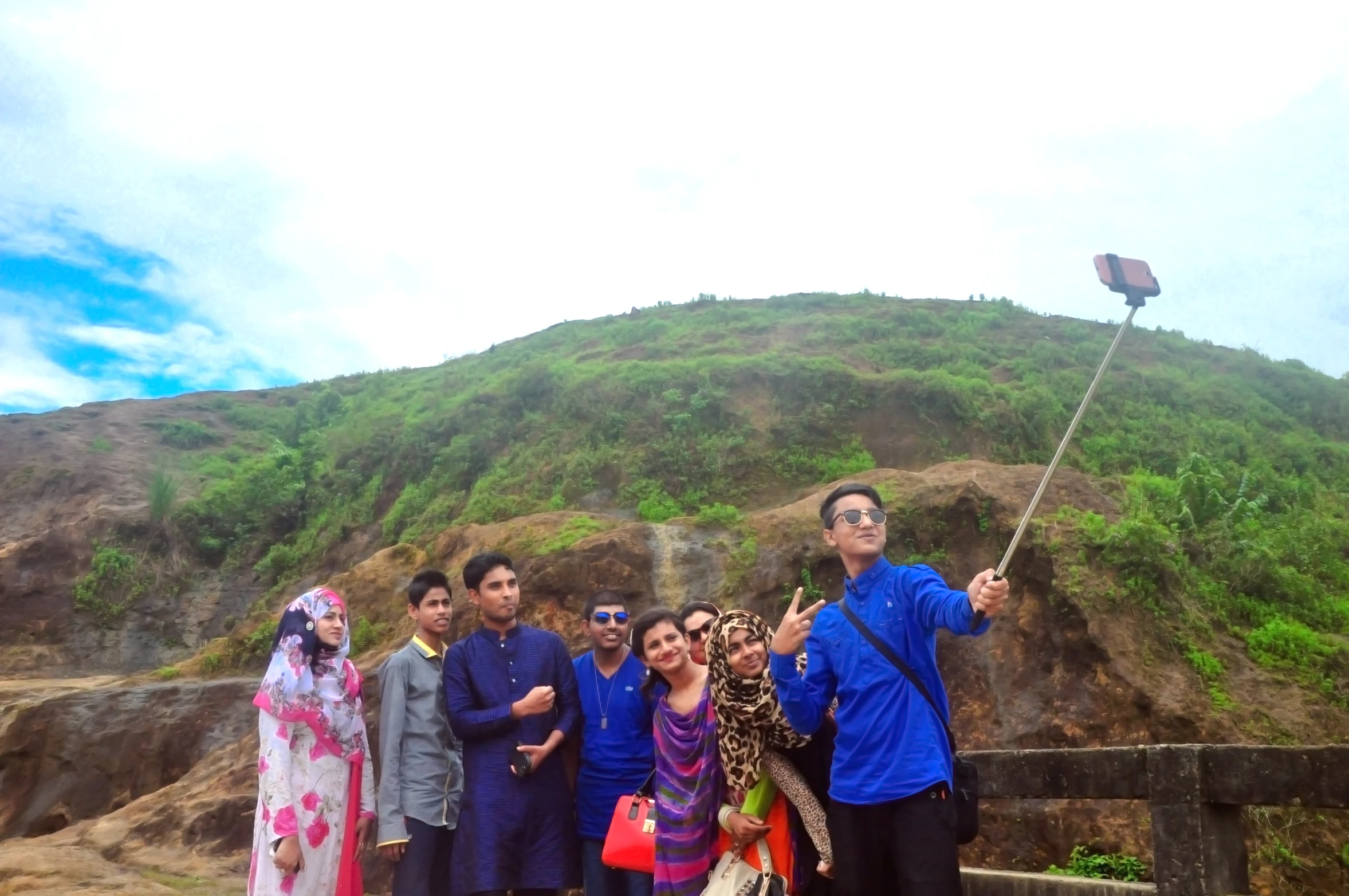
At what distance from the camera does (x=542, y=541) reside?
11.9m

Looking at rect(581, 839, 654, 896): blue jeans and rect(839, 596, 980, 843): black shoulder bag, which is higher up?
rect(839, 596, 980, 843): black shoulder bag

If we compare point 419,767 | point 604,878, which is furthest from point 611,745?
point 419,767

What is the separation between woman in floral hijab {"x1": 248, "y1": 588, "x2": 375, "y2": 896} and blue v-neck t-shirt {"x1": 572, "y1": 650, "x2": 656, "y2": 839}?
1.13 m

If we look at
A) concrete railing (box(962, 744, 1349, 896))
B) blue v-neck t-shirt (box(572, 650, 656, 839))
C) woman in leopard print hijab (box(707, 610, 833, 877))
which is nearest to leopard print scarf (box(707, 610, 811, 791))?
woman in leopard print hijab (box(707, 610, 833, 877))

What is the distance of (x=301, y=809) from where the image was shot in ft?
14.9

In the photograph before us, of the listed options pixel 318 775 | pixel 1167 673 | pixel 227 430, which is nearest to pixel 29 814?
pixel 318 775

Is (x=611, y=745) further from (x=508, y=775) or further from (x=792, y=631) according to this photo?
(x=792, y=631)

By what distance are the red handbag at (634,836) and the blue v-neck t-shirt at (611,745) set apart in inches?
10.1

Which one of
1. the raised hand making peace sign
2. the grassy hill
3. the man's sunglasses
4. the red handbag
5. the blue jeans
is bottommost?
the blue jeans

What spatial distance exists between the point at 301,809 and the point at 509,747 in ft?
3.27

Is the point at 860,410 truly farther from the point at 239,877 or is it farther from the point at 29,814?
the point at 29,814

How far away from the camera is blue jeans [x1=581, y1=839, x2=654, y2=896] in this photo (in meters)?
4.31

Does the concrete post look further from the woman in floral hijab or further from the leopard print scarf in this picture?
the woman in floral hijab

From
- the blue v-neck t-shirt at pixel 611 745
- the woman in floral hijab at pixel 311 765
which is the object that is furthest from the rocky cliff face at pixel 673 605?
the blue v-neck t-shirt at pixel 611 745
